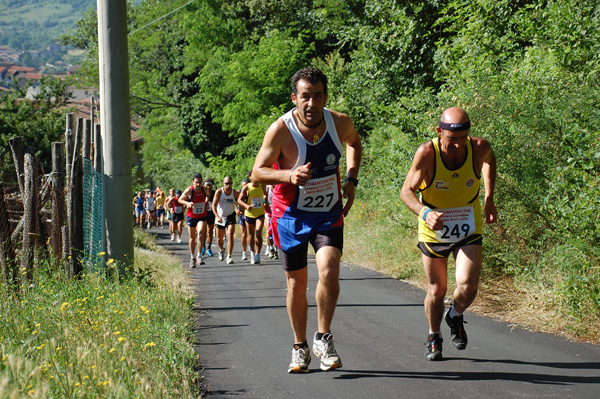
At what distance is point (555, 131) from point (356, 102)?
1418cm

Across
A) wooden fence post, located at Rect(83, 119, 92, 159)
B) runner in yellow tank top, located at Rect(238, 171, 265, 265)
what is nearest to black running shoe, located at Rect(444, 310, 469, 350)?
wooden fence post, located at Rect(83, 119, 92, 159)

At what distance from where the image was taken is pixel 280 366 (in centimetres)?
610

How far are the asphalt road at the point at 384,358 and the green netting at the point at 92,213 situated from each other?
5.15ft

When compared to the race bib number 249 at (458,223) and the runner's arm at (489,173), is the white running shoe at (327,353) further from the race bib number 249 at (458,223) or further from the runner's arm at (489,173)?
the runner's arm at (489,173)

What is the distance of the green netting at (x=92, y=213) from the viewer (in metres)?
9.88

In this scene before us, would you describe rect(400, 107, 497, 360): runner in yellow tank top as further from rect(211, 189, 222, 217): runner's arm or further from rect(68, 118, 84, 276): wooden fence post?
rect(211, 189, 222, 217): runner's arm

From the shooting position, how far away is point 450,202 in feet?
19.5

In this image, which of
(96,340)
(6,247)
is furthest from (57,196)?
(96,340)

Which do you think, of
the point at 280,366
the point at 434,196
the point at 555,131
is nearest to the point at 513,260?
the point at 555,131

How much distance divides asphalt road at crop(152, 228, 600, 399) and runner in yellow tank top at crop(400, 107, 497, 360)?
0.50 meters

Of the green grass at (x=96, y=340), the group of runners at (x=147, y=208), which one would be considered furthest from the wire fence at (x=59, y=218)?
the group of runners at (x=147, y=208)

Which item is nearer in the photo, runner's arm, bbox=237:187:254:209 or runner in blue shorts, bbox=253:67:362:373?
runner in blue shorts, bbox=253:67:362:373

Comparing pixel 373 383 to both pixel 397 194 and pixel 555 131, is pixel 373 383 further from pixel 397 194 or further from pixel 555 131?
pixel 397 194

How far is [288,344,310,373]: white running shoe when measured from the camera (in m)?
5.74
